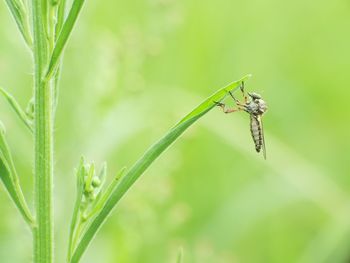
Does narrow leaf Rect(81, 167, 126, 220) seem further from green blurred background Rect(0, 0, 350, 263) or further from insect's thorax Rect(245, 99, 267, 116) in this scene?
green blurred background Rect(0, 0, 350, 263)

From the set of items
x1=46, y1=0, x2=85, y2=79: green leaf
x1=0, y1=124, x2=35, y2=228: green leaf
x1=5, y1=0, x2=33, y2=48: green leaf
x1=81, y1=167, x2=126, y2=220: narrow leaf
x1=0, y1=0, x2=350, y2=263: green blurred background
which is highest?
x1=5, y1=0, x2=33, y2=48: green leaf

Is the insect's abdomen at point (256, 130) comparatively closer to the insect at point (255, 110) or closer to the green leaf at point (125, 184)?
the insect at point (255, 110)

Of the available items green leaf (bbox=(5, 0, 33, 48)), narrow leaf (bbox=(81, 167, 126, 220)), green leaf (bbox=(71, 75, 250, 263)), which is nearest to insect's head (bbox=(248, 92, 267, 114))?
green leaf (bbox=(71, 75, 250, 263))

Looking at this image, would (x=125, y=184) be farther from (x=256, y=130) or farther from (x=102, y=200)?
(x=256, y=130)

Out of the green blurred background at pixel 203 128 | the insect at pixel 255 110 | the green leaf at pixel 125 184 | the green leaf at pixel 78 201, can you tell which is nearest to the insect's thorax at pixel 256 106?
the insect at pixel 255 110

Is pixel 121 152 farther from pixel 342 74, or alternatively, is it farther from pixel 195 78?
pixel 342 74

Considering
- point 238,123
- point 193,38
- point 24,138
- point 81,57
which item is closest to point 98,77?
point 81,57

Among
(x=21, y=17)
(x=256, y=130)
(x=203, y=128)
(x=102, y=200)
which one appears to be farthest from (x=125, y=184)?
(x=203, y=128)
